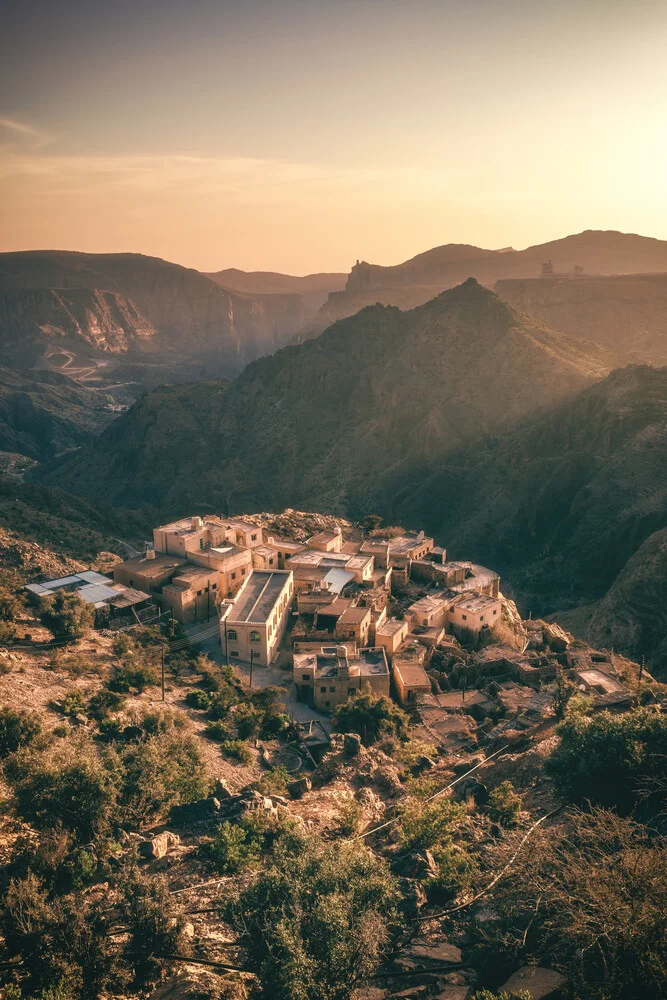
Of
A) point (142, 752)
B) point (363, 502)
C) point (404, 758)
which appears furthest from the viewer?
point (363, 502)

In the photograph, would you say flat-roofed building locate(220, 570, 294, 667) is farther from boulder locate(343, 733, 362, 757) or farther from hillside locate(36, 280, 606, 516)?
hillside locate(36, 280, 606, 516)

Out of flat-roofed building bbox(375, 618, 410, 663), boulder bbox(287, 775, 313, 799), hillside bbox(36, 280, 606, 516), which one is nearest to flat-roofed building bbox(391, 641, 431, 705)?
flat-roofed building bbox(375, 618, 410, 663)

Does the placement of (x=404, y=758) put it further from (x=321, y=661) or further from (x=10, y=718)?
(x=10, y=718)

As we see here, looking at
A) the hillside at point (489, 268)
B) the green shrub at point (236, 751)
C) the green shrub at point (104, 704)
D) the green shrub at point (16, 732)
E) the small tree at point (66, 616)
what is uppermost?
the hillside at point (489, 268)

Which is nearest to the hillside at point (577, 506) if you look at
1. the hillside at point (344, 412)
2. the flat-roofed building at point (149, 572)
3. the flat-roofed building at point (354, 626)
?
the hillside at point (344, 412)

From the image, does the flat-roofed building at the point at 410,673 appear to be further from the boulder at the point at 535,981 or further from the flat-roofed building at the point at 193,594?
the boulder at the point at 535,981

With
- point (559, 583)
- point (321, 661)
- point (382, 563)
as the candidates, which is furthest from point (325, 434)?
point (321, 661)

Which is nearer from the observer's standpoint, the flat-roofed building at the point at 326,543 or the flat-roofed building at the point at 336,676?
the flat-roofed building at the point at 336,676
